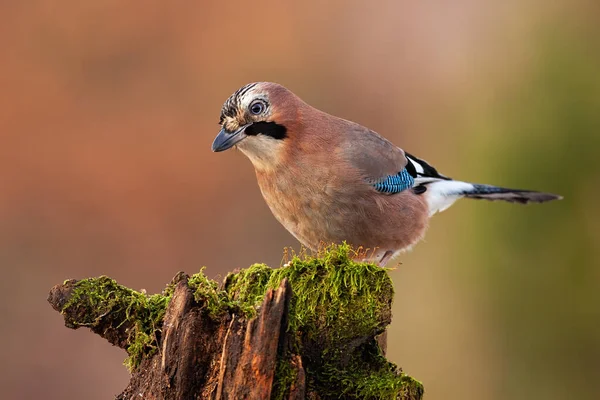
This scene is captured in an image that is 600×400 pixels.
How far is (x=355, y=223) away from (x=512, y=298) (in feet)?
7.85

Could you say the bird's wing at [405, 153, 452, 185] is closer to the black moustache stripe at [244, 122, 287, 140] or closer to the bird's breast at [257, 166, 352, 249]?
the bird's breast at [257, 166, 352, 249]

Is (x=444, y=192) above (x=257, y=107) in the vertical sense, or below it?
above

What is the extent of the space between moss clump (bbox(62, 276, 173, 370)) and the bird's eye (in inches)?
80.7

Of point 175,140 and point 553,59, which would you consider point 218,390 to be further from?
point 175,140

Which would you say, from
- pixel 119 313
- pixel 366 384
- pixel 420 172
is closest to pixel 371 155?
pixel 420 172

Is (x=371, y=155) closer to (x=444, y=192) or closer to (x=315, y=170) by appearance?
(x=315, y=170)

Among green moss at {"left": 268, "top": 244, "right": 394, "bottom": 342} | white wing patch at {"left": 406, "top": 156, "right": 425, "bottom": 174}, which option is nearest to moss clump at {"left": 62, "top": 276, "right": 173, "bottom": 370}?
green moss at {"left": 268, "top": 244, "right": 394, "bottom": 342}

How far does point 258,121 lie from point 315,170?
64 cm

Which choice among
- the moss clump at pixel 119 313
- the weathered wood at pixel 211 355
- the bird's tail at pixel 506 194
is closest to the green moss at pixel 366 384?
the weathered wood at pixel 211 355

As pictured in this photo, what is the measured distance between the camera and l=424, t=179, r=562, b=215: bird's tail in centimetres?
742

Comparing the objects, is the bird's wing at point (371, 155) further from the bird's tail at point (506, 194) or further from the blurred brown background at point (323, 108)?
the blurred brown background at point (323, 108)

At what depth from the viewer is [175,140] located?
1365 cm

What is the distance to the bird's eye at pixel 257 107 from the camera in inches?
232

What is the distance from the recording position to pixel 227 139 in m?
5.80
